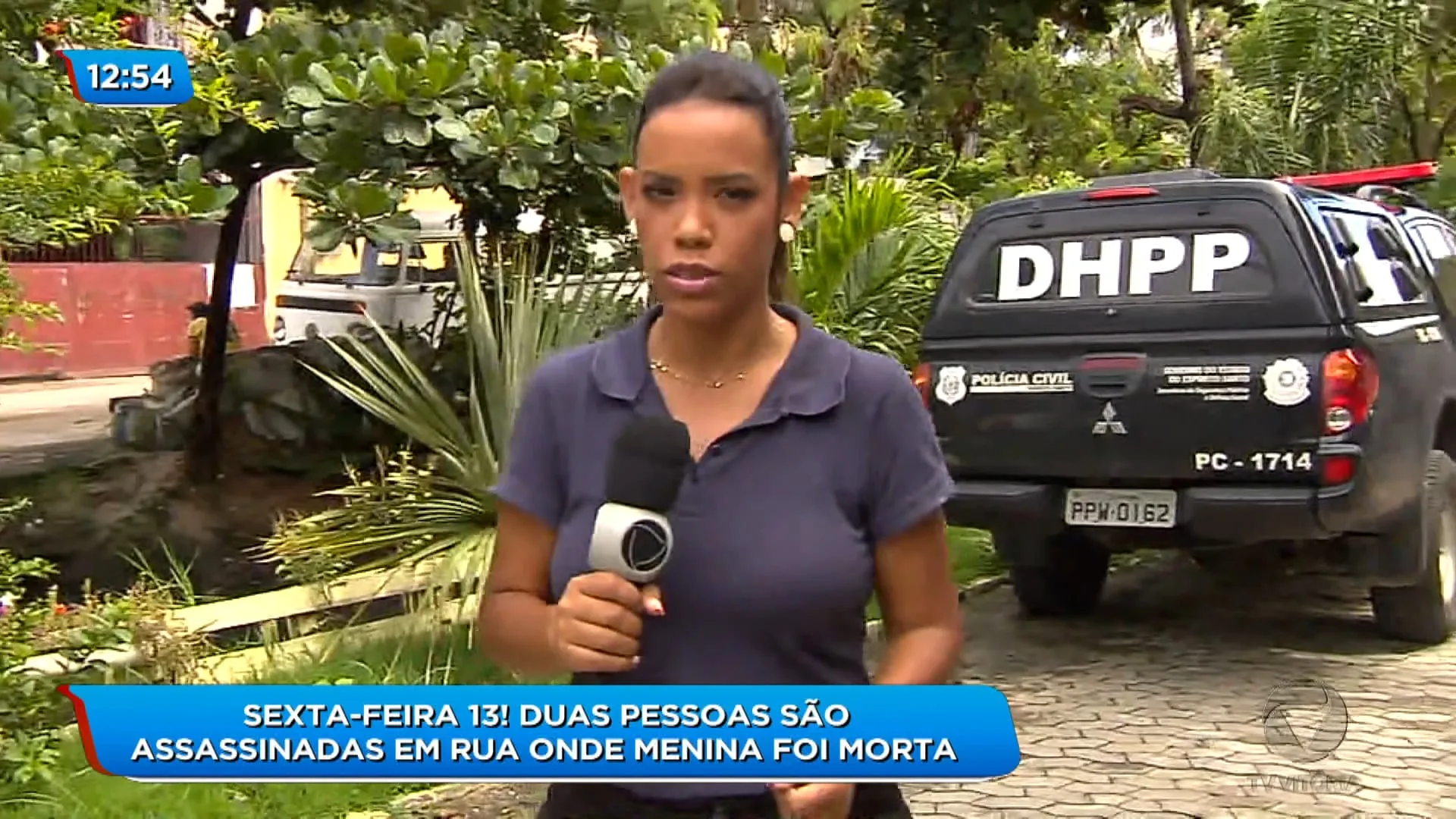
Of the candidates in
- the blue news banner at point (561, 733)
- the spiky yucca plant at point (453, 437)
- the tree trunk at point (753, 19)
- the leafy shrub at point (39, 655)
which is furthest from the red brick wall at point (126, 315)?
the blue news banner at point (561, 733)

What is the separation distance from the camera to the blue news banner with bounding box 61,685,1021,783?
1.65 m

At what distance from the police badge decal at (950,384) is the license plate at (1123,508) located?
596 mm

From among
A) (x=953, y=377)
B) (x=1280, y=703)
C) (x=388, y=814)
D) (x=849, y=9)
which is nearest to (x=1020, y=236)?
(x=953, y=377)

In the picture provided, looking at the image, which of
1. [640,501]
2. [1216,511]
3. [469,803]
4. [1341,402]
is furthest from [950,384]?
[640,501]

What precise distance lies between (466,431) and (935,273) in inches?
121

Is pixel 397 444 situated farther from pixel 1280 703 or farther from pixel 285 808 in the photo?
pixel 1280 703

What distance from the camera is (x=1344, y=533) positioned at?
5.82 meters

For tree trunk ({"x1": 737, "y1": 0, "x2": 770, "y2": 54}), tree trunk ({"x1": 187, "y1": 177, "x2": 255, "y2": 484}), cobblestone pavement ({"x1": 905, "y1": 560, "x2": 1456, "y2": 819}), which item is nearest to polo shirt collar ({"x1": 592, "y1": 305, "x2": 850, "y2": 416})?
cobblestone pavement ({"x1": 905, "y1": 560, "x2": 1456, "y2": 819})

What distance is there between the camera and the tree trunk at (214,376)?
7707 mm

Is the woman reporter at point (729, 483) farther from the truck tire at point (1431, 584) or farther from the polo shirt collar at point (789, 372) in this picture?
the truck tire at point (1431, 584)

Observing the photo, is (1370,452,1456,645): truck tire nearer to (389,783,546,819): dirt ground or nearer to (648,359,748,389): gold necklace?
(389,783,546,819): dirt ground

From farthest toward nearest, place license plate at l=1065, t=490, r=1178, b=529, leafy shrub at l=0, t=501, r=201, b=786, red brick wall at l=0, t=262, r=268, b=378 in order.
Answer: red brick wall at l=0, t=262, r=268, b=378 → license plate at l=1065, t=490, r=1178, b=529 → leafy shrub at l=0, t=501, r=201, b=786

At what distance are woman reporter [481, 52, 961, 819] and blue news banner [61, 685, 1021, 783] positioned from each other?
1.1 inches

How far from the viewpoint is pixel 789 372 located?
1715 millimetres
